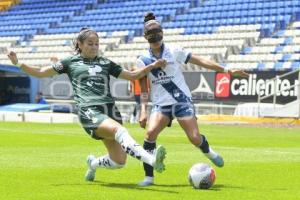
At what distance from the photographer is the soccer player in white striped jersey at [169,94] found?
9.45 m

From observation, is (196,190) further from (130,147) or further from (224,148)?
(224,148)

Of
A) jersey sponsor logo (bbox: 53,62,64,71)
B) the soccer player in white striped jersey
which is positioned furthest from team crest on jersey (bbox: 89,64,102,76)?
the soccer player in white striped jersey

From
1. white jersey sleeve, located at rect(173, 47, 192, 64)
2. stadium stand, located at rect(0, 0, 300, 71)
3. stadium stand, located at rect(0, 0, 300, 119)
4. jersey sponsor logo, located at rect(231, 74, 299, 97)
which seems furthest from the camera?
stadium stand, located at rect(0, 0, 300, 71)

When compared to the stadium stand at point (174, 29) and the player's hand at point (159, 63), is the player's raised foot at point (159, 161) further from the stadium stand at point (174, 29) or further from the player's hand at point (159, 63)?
the stadium stand at point (174, 29)

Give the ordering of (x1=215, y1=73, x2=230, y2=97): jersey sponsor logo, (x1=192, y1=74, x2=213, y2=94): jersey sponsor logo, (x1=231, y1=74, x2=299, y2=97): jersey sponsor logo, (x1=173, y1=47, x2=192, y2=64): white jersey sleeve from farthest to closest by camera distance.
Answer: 1. (x1=192, y1=74, x2=213, y2=94): jersey sponsor logo
2. (x1=215, y1=73, x2=230, y2=97): jersey sponsor logo
3. (x1=231, y1=74, x2=299, y2=97): jersey sponsor logo
4. (x1=173, y1=47, x2=192, y2=64): white jersey sleeve

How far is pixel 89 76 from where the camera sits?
29.4 ft

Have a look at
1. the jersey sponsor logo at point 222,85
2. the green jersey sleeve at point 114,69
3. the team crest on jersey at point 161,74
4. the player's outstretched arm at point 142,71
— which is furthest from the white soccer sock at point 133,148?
the jersey sponsor logo at point 222,85

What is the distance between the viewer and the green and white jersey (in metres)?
8.88

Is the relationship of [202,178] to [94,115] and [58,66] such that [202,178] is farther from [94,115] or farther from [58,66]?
[58,66]

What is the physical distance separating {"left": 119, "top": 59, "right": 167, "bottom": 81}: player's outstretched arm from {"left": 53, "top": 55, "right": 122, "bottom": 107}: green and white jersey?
0.10 meters

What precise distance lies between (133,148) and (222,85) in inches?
947

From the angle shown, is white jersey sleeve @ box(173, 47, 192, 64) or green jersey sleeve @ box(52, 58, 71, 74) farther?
white jersey sleeve @ box(173, 47, 192, 64)

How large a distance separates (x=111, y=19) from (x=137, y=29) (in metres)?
4.02

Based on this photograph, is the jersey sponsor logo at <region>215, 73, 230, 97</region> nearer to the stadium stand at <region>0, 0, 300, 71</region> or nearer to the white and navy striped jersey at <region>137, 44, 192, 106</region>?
the stadium stand at <region>0, 0, 300, 71</region>
